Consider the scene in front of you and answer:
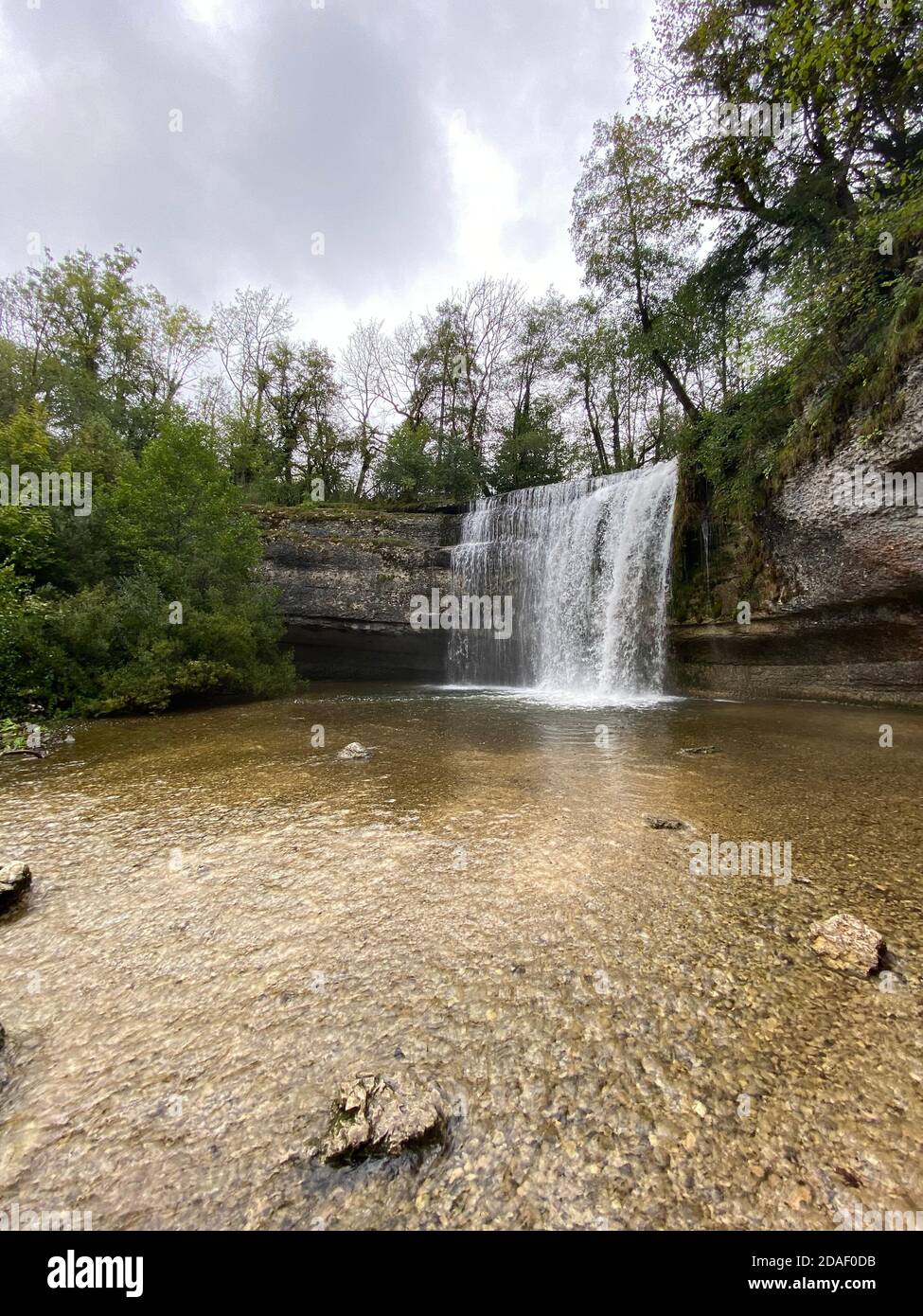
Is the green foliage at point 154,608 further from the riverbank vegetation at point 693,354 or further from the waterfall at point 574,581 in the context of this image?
the waterfall at point 574,581

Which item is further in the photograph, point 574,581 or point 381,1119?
point 574,581

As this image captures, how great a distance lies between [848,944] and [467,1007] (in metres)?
1.47

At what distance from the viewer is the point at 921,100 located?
27.7 feet

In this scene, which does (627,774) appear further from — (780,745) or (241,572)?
(241,572)

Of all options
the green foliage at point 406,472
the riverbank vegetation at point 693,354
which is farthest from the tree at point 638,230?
the green foliage at point 406,472

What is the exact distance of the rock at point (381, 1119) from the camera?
1.13m

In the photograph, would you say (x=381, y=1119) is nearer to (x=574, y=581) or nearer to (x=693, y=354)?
(x=574, y=581)

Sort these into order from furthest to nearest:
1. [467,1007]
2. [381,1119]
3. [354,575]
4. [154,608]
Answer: [354,575], [154,608], [467,1007], [381,1119]

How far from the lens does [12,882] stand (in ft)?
7.32

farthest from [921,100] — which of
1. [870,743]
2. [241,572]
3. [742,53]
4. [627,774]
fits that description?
[241,572]

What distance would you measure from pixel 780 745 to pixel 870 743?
1019 millimetres

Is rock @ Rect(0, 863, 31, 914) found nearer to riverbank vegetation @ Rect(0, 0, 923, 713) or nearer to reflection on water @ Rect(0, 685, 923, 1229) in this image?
reflection on water @ Rect(0, 685, 923, 1229)

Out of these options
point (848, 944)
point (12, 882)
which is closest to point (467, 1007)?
point (848, 944)

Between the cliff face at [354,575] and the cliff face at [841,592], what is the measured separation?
8.49 m
